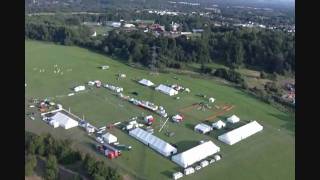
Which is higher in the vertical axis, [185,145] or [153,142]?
[153,142]

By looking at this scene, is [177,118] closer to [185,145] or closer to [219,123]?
[219,123]

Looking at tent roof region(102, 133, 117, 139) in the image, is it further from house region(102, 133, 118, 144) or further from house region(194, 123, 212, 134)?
house region(194, 123, 212, 134)

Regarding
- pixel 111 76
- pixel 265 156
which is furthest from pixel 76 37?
pixel 265 156

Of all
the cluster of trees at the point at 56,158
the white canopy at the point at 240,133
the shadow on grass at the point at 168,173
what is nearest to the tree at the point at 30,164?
the cluster of trees at the point at 56,158

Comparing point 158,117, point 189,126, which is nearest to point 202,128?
point 189,126

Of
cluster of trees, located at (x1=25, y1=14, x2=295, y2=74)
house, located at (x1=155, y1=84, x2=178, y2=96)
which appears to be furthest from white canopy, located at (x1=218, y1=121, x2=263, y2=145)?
cluster of trees, located at (x1=25, y1=14, x2=295, y2=74)
